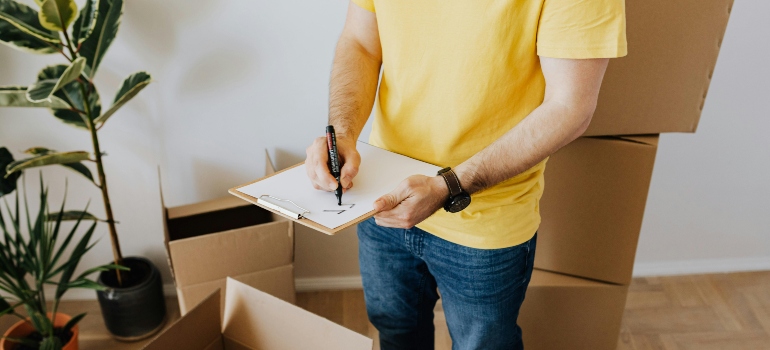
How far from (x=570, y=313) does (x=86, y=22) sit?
4.70 feet

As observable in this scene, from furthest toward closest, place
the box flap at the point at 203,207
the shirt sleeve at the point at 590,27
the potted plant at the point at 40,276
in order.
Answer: the box flap at the point at 203,207
the potted plant at the point at 40,276
the shirt sleeve at the point at 590,27

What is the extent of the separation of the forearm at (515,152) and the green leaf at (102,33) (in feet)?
3.19

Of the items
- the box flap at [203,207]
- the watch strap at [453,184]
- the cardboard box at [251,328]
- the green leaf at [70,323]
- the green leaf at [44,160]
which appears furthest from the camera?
the box flap at [203,207]

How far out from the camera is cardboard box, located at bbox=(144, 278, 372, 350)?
1135mm

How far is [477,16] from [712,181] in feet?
4.71

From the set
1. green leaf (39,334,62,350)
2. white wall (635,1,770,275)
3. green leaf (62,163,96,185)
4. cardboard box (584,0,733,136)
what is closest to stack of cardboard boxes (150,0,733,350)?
cardboard box (584,0,733,136)

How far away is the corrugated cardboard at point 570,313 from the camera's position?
150 cm

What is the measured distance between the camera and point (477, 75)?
0.92 m

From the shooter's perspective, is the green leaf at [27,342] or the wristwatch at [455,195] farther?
the green leaf at [27,342]

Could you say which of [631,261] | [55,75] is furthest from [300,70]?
[631,261]

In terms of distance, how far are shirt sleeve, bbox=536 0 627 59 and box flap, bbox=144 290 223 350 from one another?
34.4 inches

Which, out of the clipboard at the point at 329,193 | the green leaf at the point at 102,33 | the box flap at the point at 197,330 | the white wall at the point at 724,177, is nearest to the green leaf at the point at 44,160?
the green leaf at the point at 102,33

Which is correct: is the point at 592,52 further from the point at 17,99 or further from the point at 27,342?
the point at 27,342

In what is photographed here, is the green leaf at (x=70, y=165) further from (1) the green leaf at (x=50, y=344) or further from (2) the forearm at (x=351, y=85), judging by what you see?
(2) the forearm at (x=351, y=85)
